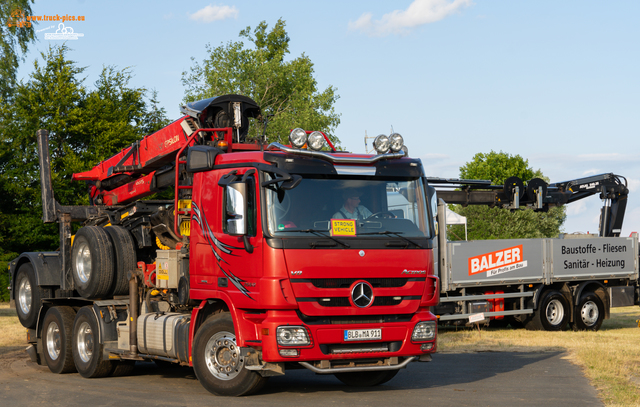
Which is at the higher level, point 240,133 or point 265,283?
point 240,133

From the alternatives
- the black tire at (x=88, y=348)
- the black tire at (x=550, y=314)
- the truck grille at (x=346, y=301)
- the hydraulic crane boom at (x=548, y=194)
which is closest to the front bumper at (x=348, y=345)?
the truck grille at (x=346, y=301)

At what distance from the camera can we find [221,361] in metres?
9.34

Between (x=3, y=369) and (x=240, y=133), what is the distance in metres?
5.97

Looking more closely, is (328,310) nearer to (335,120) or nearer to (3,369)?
(3,369)

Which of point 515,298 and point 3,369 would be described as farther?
point 515,298

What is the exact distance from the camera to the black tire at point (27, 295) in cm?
1319

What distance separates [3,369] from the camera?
1296cm

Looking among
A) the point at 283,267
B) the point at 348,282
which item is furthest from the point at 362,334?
the point at 283,267

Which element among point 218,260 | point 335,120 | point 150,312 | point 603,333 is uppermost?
point 335,120

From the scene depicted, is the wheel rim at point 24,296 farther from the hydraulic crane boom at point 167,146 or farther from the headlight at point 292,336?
the headlight at point 292,336

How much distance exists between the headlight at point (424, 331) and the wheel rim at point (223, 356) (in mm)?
2139

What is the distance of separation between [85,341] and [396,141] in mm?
5967

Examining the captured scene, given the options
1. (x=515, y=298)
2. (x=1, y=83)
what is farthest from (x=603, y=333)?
(x=1, y=83)

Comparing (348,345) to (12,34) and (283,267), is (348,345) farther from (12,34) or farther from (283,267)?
(12,34)
